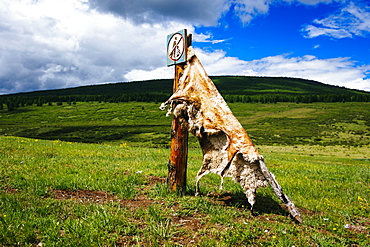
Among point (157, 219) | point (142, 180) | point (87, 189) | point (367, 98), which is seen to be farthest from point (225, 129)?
point (367, 98)

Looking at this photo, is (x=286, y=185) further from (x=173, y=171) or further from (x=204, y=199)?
(x=173, y=171)

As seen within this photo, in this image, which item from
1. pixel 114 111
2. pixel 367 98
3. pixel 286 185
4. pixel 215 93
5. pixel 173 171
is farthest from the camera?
pixel 367 98

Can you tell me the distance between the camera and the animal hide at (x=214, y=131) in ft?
20.9

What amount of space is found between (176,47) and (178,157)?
3.43 m

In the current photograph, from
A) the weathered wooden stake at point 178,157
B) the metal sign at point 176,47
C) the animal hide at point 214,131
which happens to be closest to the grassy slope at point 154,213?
the weathered wooden stake at point 178,157

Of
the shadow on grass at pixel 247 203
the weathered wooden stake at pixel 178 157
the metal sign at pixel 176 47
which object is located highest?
the metal sign at pixel 176 47

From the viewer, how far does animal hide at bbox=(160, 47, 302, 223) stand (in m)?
6.37

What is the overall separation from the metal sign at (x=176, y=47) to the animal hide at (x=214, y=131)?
238 millimetres

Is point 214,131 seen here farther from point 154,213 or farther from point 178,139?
point 154,213

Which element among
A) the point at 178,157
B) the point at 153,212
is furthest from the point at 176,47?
the point at 153,212

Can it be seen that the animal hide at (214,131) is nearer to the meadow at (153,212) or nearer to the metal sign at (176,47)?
the metal sign at (176,47)

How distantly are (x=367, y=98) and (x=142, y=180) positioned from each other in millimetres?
193055

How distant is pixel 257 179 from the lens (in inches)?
251

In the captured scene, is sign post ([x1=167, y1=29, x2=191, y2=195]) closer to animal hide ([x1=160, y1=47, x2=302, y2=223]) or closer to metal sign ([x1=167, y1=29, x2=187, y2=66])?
metal sign ([x1=167, y1=29, x2=187, y2=66])
